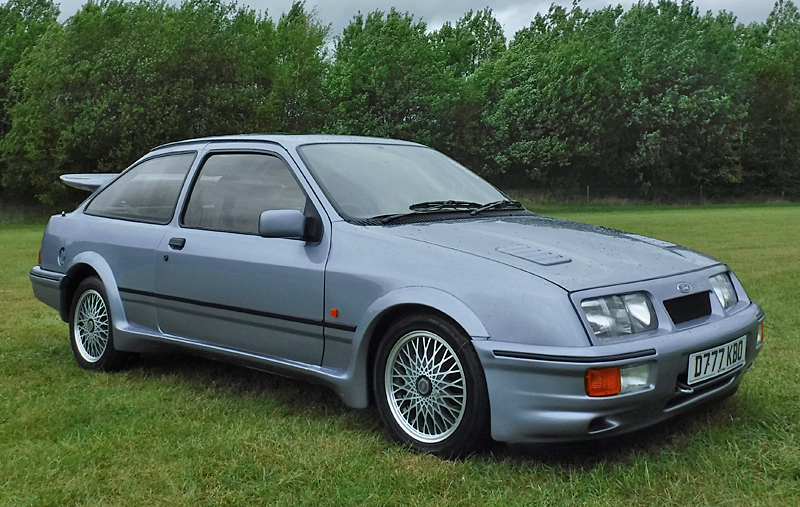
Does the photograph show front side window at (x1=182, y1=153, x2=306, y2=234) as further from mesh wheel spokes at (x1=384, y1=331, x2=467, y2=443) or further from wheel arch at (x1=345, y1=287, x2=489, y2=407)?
mesh wheel spokes at (x1=384, y1=331, x2=467, y2=443)

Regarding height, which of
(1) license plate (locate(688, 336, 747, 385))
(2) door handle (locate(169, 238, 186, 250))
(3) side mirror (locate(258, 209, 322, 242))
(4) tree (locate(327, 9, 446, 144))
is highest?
(4) tree (locate(327, 9, 446, 144))

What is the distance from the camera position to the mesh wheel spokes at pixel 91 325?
18.4ft

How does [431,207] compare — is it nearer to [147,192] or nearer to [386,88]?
[147,192]

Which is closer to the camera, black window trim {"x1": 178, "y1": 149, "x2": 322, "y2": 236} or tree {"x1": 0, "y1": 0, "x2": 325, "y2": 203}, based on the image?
black window trim {"x1": 178, "y1": 149, "x2": 322, "y2": 236}

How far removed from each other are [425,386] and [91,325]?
2.93m

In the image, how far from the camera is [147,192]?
5.53 m

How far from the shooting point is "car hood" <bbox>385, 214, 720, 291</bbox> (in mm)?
3623

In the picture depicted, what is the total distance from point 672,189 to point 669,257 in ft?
163

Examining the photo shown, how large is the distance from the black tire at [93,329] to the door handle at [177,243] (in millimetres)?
843

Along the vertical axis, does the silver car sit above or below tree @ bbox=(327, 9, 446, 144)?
below

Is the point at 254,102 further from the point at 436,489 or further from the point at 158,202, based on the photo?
the point at 436,489

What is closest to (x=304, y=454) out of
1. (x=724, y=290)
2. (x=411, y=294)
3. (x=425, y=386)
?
(x=425, y=386)

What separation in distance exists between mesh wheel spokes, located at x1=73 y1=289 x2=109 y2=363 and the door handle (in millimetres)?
918

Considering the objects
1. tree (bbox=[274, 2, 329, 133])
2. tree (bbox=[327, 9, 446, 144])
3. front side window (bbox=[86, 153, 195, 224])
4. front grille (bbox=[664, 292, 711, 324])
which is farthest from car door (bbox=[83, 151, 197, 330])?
tree (bbox=[327, 9, 446, 144])
